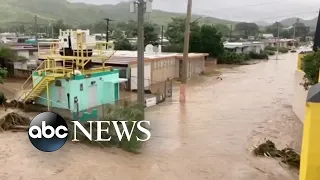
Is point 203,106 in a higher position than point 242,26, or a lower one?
lower

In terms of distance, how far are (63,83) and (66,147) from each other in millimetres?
5746

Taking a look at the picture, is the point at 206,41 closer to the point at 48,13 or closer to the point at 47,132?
the point at 47,132

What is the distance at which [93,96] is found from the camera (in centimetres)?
1898

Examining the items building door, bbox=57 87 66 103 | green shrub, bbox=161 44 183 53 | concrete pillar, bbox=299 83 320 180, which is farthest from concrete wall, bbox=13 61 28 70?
concrete pillar, bbox=299 83 320 180

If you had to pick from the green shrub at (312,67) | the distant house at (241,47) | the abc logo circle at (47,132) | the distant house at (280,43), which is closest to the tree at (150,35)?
the distant house at (241,47)

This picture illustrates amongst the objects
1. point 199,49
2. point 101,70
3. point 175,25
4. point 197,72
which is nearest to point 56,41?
point 101,70

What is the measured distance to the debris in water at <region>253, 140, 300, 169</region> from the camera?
12.4 meters

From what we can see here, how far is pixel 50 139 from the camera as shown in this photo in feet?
34.5

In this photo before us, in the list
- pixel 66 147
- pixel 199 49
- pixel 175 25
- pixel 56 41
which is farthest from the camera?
pixel 175 25

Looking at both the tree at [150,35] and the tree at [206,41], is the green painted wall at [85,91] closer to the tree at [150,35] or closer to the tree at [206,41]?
the tree at [206,41]

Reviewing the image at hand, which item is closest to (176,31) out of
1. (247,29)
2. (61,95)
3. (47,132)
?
(61,95)

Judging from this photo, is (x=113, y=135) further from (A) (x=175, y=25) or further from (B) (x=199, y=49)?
(A) (x=175, y=25)

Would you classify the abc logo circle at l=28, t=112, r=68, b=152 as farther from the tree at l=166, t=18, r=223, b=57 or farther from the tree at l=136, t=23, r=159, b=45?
the tree at l=136, t=23, r=159, b=45

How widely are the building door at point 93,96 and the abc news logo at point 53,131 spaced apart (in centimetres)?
544
